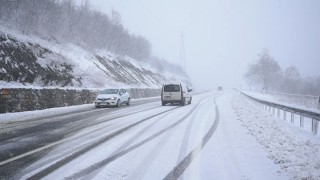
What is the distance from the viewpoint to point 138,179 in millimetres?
5137

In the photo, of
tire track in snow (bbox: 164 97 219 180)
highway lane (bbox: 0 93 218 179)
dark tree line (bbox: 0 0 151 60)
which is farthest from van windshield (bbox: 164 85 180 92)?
dark tree line (bbox: 0 0 151 60)

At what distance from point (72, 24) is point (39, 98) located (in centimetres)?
3348

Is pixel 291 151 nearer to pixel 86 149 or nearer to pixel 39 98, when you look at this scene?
pixel 86 149

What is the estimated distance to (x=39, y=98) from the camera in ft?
62.8

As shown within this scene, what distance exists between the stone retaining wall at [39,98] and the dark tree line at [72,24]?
1319 centimetres

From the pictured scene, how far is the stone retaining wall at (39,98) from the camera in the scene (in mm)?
16375

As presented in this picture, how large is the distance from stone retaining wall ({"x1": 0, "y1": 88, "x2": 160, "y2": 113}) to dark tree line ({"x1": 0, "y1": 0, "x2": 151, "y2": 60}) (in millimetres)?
13189

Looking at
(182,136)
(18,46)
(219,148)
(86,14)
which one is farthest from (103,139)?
(86,14)

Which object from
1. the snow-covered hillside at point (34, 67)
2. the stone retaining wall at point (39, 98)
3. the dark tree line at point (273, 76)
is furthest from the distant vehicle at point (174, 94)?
the dark tree line at point (273, 76)

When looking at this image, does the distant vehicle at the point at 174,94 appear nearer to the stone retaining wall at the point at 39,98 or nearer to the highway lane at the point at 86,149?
the stone retaining wall at the point at 39,98

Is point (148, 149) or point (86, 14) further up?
point (86, 14)

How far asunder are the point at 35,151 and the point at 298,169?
5821 millimetres

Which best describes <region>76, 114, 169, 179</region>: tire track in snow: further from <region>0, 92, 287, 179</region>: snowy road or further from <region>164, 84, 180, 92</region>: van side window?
<region>164, 84, 180, 92</region>: van side window

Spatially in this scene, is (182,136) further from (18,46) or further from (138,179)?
(18,46)
